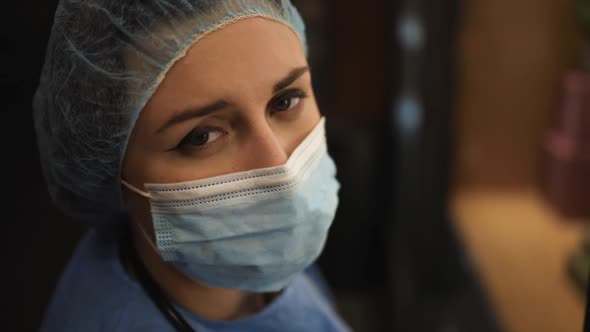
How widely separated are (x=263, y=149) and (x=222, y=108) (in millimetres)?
76

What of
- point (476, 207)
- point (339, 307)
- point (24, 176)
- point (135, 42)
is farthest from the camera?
point (476, 207)

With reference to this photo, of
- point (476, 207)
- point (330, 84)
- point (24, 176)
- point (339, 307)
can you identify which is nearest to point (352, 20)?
point (330, 84)

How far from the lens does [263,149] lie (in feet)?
2.39

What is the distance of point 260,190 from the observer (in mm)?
743

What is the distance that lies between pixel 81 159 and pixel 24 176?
199 millimetres

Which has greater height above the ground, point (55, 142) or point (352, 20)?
point (55, 142)

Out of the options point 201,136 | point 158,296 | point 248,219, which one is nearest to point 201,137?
point 201,136

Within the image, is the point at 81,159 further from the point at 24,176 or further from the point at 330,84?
the point at 330,84

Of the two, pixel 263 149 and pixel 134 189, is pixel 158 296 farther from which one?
pixel 263 149

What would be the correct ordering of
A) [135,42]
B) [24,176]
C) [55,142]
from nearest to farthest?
[135,42] < [55,142] < [24,176]

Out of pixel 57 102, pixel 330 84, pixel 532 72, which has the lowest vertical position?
pixel 330 84

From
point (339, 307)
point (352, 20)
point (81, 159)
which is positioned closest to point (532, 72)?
point (352, 20)

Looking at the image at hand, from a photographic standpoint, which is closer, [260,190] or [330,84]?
[260,190]

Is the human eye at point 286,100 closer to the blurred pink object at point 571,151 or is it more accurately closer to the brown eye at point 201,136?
the brown eye at point 201,136
